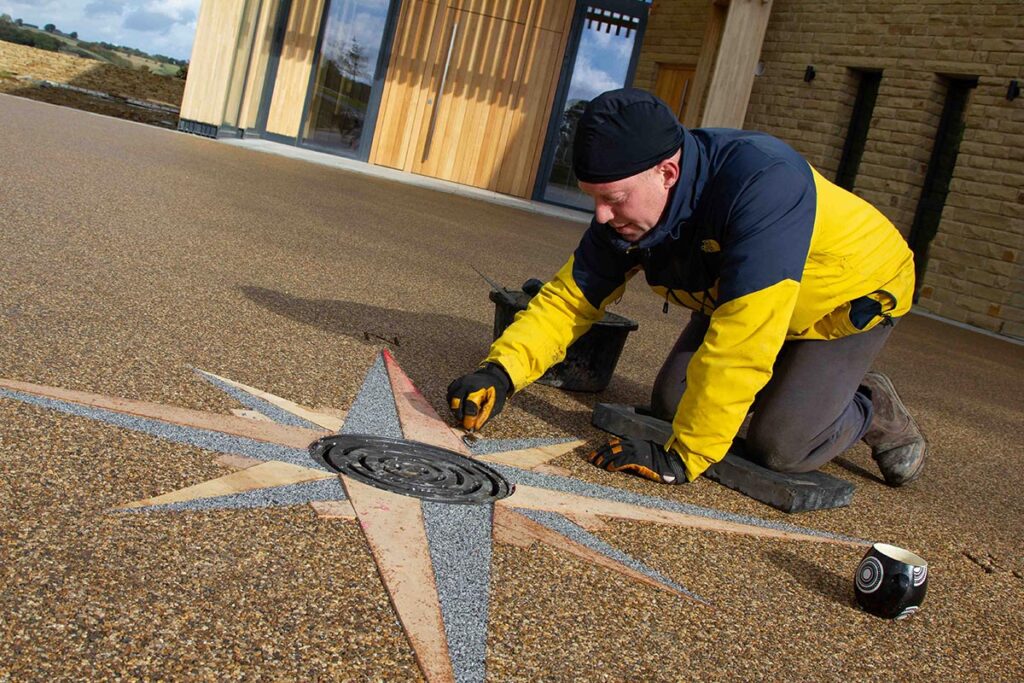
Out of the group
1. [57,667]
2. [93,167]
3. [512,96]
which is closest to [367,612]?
[57,667]

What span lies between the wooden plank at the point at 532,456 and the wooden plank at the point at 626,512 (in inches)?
7.7

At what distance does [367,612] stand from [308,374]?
62.8 inches

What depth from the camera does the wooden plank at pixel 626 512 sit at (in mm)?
2717

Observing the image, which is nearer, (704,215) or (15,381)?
(15,381)

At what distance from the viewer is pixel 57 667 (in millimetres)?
1601

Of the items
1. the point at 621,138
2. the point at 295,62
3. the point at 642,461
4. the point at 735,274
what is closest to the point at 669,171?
the point at 621,138

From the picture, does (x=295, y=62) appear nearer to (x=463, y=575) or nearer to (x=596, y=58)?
(x=596, y=58)

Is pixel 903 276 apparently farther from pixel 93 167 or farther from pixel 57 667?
pixel 93 167

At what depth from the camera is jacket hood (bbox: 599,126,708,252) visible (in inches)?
119

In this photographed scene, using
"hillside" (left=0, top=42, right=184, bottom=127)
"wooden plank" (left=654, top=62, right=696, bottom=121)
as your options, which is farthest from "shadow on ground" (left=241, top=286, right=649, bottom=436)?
"wooden plank" (left=654, top=62, right=696, bottom=121)

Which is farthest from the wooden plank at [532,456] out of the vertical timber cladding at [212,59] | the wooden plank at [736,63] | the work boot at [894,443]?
the vertical timber cladding at [212,59]

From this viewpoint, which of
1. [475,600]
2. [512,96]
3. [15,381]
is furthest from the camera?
[512,96]

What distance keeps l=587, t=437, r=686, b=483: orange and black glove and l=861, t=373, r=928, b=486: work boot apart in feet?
3.55

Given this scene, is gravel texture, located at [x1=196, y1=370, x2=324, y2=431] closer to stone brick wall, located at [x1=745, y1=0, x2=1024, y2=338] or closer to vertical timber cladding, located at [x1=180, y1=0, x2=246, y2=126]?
stone brick wall, located at [x1=745, y1=0, x2=1024, y2=338]
